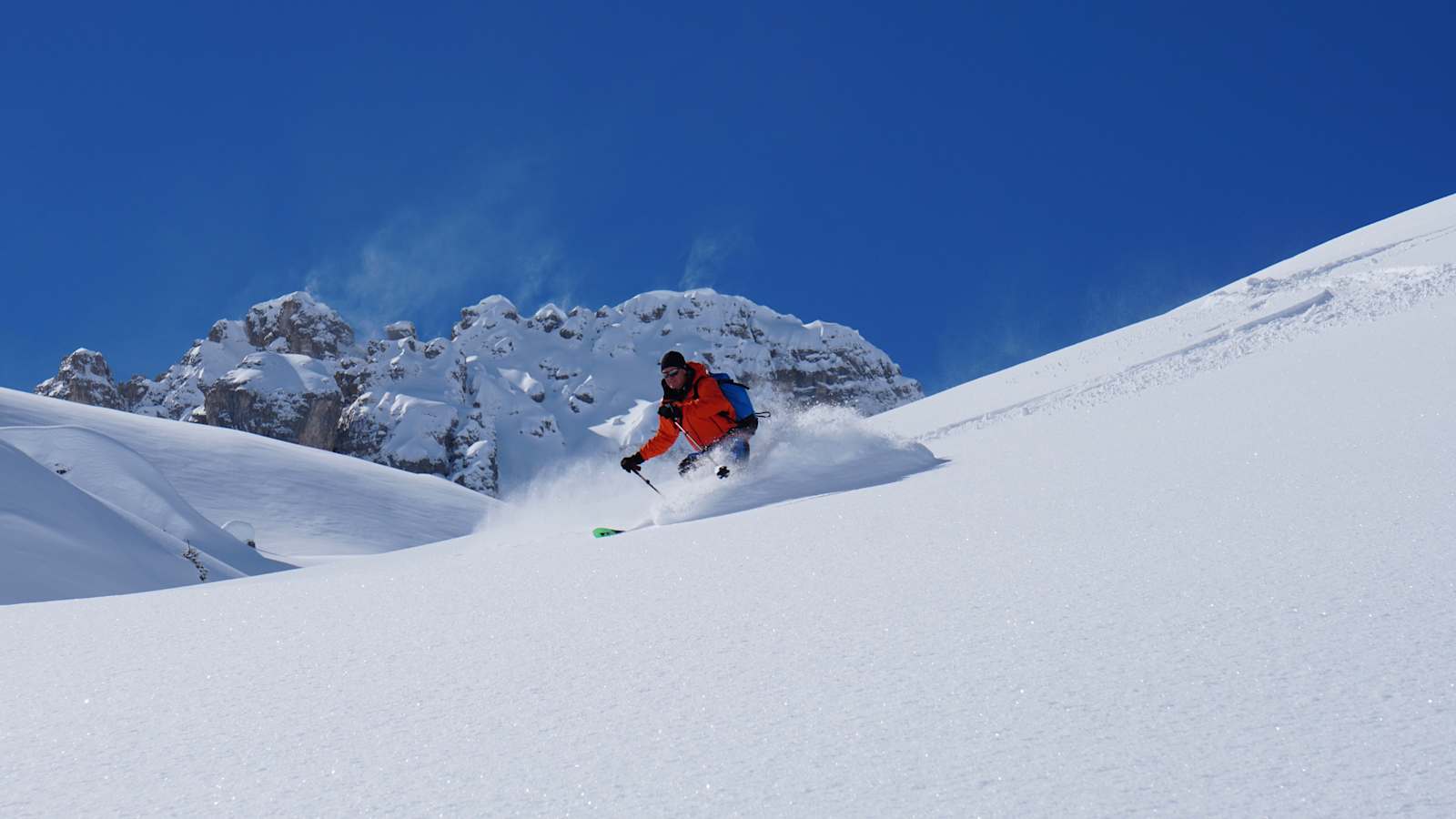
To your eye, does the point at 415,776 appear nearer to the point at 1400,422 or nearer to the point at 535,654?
the point at 535,654

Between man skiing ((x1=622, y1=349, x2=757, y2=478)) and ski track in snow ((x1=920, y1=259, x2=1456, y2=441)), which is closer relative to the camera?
man skiing ((x1=622, y1=349, x2=757, y2=478))

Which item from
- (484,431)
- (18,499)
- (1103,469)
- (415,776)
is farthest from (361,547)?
(484,431)

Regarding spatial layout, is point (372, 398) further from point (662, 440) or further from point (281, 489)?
point (662, 440)

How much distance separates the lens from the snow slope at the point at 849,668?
1.82 m

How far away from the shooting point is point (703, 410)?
9.09 meters

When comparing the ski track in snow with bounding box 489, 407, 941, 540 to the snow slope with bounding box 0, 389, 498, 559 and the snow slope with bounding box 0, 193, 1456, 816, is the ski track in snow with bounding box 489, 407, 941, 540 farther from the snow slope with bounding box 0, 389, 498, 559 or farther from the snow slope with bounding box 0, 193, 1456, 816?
the snow slope with bounding box 0, 389, 498, 559

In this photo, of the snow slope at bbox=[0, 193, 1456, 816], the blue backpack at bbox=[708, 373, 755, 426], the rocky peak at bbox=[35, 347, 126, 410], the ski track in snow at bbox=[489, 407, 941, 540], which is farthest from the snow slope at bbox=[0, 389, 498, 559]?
the rocky peak at bbox=[35, 347, 126, 410]

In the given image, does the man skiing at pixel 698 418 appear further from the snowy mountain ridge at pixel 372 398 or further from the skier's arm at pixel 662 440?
the snowy mountain ridge at pixel 372 398

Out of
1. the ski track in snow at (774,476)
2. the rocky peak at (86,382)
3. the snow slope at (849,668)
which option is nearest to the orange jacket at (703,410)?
the ski track in snow at (774,476)

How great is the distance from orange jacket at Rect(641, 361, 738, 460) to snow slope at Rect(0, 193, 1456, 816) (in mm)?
3381

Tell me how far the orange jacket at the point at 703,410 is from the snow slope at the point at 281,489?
25.2 m

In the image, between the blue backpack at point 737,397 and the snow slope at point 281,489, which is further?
the snow slope at point 281,489

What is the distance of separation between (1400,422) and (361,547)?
37.6 meters

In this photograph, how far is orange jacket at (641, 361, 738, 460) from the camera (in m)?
9.04
